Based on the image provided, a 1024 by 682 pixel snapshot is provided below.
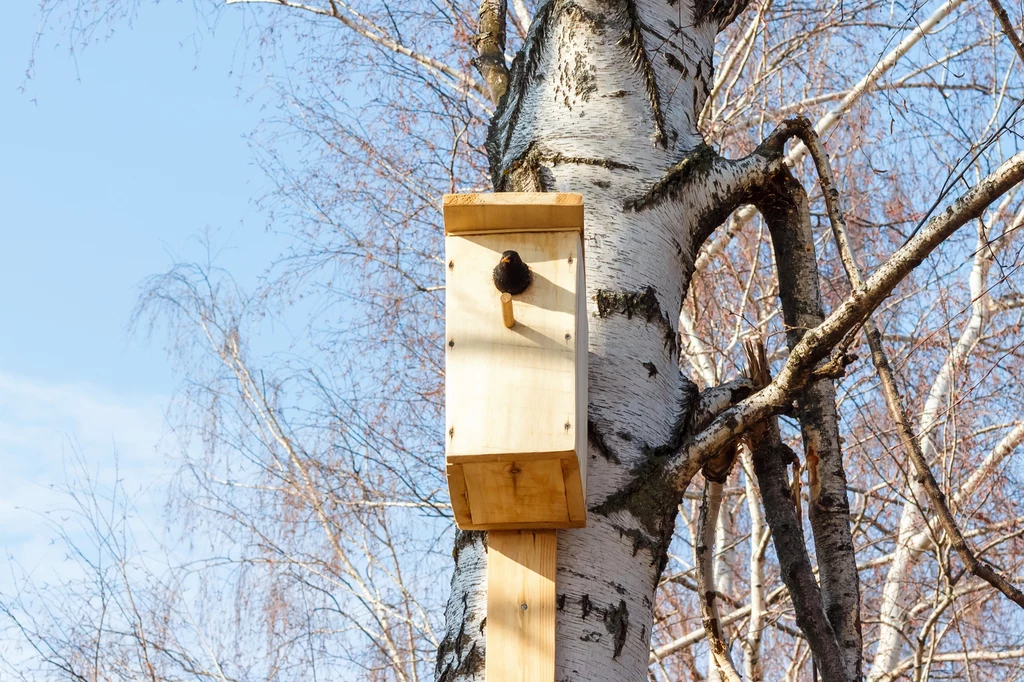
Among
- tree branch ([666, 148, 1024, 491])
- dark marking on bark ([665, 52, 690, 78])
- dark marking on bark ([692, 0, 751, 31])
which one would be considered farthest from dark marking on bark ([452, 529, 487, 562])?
dark marking on bark ([692, 0, 751, 31])

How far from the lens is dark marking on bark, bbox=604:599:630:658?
1597 millimetres

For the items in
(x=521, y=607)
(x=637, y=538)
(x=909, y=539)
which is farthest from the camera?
(x=909, y=539)

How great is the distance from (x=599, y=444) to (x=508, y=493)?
0.17 meters

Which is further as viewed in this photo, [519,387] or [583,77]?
[583,77]

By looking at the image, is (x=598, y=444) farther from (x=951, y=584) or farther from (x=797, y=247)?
(x=951, y=584)

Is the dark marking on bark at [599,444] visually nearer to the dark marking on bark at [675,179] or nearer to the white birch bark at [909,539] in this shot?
the dark marking on bark at [675,179]

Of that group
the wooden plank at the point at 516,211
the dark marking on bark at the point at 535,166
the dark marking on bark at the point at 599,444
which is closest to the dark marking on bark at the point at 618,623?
the dark marking on bark at the point at 599,444

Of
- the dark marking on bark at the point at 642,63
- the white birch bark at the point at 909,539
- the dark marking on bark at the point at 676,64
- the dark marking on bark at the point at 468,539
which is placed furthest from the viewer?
the white birch bark at the point at 909,539

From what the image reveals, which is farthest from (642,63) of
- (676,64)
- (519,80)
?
(519,80)

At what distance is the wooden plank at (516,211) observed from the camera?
1754mm

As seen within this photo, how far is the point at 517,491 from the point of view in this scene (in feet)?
5.50

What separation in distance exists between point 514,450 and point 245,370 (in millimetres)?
4580

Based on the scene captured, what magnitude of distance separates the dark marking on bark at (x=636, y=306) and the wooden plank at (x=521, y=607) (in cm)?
39

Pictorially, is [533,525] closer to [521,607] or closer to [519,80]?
[521,607]
